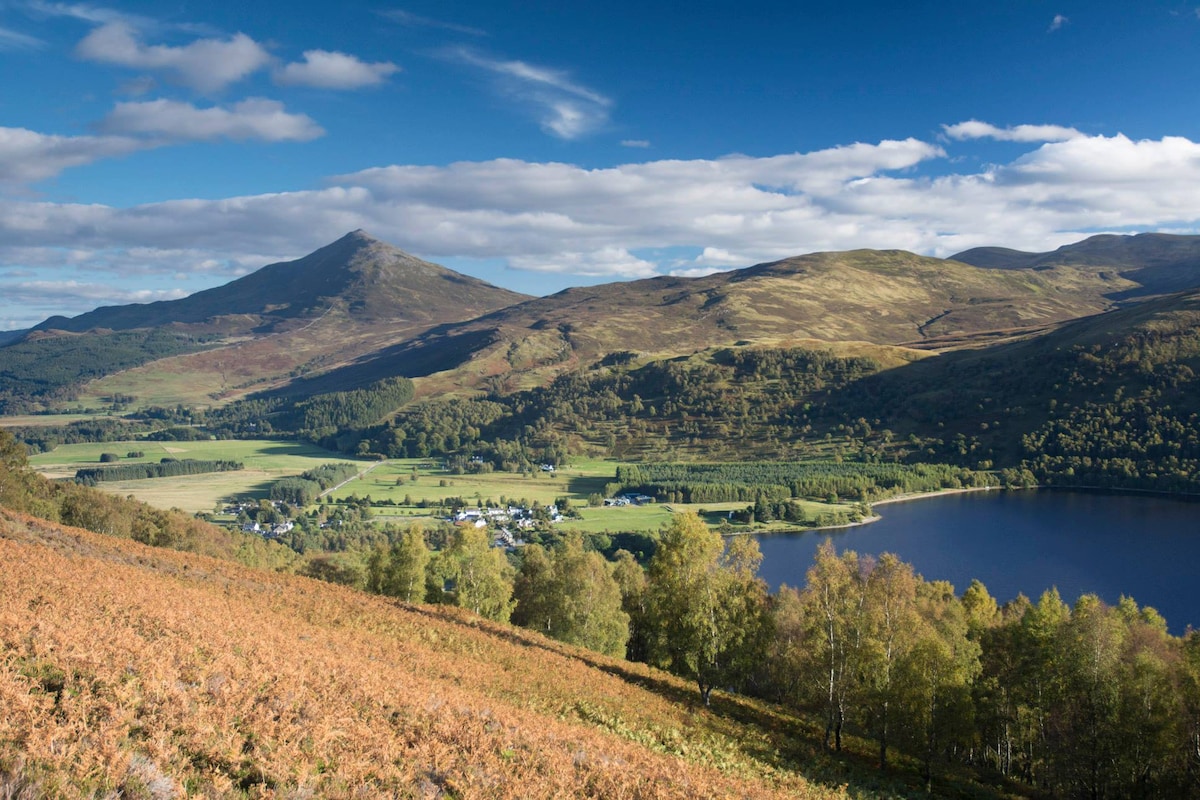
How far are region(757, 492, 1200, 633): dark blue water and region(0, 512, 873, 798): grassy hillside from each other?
249 feet

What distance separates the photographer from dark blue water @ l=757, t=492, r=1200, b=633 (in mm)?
93938

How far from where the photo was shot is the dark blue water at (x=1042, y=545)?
9394 centimetres

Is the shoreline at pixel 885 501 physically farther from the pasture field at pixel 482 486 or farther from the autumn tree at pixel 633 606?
the autumn tree at pixel 633 606

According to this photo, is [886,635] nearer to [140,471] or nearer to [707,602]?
[707,602]

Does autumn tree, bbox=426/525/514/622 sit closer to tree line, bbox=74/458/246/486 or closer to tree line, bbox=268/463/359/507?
tree line, bbox=268/463/359/507

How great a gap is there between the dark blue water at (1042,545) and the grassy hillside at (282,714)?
7589cm

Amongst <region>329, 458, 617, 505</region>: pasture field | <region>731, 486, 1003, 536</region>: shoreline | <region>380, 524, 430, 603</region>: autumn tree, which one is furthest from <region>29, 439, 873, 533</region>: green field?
<region>380, 524, 430, 603</region>: autumn tree

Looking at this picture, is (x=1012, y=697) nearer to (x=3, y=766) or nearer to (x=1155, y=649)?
(x=1155, y=649)

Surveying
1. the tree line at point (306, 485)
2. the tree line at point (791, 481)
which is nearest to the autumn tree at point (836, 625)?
the tree line at point (791, 481)

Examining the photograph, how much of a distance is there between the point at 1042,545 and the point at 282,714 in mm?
128210

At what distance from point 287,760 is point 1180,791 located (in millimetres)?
34437

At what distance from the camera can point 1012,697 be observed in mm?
34250

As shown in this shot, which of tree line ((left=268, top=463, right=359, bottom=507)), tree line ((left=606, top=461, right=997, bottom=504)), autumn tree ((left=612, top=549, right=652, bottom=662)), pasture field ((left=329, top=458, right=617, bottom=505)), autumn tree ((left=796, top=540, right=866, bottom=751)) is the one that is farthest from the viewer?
pasture field ((left=329, top=458, right=617, bottom=505))

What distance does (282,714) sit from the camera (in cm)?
1262
